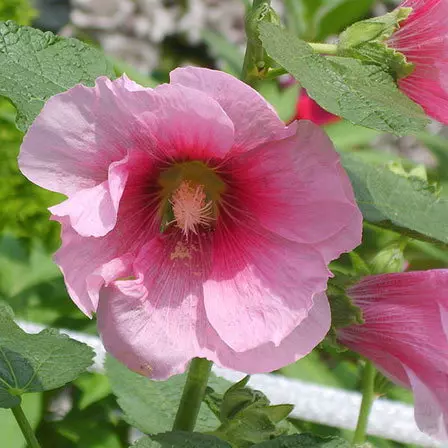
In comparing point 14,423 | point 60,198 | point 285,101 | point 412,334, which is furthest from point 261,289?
point 285,101

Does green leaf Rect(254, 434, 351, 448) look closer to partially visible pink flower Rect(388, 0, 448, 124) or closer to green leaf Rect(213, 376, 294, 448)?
green leaf Rect(213, 376, 294, 448)

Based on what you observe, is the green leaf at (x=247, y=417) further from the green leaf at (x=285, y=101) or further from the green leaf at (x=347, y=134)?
the green leaf at (x=347, y=134)

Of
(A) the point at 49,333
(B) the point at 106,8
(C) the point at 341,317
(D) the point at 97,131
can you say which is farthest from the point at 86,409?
(B) the point at 106,8

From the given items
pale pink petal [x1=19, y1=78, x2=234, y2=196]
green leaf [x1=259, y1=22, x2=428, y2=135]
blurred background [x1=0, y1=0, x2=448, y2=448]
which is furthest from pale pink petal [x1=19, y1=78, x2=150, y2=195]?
blurred background [x1=0, y1=0, x2=448, y2=448]

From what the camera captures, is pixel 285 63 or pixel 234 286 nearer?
pixel 285 63

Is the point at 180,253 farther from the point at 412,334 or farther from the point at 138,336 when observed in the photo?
the point at 412,334

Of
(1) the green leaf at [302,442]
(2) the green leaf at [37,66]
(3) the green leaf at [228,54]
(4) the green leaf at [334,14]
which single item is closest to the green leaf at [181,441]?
(1) the green leaf at [302,442]

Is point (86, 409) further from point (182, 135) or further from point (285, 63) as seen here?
point (285, 63)

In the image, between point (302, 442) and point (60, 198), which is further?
point (60, 198)
